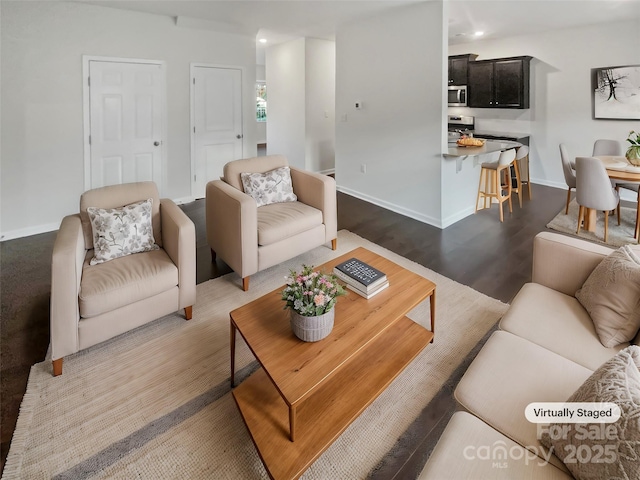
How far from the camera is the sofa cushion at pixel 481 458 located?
3.38 ft

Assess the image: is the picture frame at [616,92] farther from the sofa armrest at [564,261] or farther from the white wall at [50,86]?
the white wall at [50,86]

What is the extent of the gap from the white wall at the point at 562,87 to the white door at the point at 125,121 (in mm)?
5596

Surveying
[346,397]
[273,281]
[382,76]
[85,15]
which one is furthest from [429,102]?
[85,15]

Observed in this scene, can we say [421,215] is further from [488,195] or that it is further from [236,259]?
[236,259]

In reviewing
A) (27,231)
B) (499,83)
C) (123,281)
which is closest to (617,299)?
(123,281)

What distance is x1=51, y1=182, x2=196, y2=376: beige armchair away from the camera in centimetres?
191

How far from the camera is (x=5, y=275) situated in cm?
311

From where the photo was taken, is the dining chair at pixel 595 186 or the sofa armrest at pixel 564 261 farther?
the dining chair at pixel 595 186

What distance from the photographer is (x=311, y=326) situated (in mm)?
1568

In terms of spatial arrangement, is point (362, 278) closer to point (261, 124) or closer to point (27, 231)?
point (27, 231)

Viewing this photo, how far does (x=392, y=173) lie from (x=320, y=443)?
3929 mm

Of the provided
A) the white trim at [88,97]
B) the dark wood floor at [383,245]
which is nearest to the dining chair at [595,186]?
the dark wood floor at [383,245]

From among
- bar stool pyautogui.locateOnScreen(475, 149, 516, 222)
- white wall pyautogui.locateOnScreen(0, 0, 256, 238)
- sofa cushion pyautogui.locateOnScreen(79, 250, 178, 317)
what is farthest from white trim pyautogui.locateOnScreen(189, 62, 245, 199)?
bar stool pyautogui.locateOnScreen(475, 149, 516, 222)

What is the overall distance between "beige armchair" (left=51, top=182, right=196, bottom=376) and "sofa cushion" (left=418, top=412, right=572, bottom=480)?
182 centimetres
